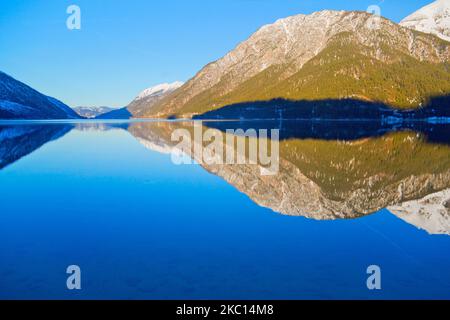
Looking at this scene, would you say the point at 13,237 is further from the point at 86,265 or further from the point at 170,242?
the point at 170,242

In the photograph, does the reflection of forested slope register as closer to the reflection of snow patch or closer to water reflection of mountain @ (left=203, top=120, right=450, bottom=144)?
the reflection of snow patch

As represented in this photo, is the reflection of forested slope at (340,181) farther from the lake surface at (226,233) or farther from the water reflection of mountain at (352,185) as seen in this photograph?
the lake surface at (226,233)

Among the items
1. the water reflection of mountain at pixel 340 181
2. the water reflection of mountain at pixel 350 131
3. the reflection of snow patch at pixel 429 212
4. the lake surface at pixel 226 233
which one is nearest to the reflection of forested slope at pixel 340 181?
the water reflection of mountain at pixel 340 181

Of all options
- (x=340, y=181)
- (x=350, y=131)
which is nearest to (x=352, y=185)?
(x=340, y=181)

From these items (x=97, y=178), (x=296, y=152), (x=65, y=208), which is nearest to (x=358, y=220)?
(x=65, y=208)
